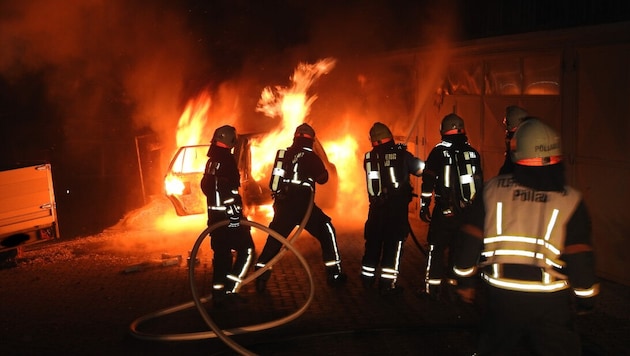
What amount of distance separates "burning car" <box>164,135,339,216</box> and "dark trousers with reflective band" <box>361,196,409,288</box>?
4.35 meters

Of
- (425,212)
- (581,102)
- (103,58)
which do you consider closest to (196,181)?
(425,212)

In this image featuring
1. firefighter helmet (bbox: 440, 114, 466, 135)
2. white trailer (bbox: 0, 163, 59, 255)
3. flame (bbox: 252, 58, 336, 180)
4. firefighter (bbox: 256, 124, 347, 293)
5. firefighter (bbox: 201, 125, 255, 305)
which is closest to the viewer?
firefighter helmet (bbox: 440, 114, 466, 135)

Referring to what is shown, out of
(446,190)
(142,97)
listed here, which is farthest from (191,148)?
(142,97)

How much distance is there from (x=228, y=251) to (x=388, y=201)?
6.50ft

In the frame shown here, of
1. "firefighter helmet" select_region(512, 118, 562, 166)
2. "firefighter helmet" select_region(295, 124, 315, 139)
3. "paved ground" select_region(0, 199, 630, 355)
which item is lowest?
"paved ground" select_region(0, 199, 630, 355)

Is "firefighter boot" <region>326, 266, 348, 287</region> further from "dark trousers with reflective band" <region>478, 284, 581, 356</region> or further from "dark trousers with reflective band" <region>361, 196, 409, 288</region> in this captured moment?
"dark trousers with reflective band" <region>478, 284, 581, 356</region>

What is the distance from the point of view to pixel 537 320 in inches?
166

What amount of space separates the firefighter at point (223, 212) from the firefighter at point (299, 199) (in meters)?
0.51

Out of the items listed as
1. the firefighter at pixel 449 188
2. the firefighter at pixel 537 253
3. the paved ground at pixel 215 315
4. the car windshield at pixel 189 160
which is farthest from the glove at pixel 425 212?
the car windshield at pixel 189 160

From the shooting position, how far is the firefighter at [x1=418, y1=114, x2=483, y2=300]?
7.43 m

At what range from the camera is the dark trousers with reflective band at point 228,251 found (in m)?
7.74

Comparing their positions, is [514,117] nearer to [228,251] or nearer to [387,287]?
[387,287]

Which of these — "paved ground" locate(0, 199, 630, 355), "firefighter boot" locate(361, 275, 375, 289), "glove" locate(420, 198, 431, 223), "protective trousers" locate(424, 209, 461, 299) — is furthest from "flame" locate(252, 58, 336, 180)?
"protective trousers" locate(424, 209, 461, 299)

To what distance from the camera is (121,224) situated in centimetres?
1266
